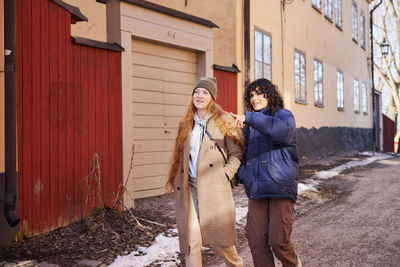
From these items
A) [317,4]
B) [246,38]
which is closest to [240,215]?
[246,38]

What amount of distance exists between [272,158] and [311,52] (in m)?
12.3

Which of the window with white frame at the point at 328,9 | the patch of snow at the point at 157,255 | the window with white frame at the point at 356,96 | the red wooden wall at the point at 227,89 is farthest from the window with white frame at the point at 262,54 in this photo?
the window with white frame at the point at 356,96

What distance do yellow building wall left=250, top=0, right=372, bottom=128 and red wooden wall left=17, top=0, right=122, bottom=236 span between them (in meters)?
5.51

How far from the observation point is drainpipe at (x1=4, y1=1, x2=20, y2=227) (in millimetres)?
4406

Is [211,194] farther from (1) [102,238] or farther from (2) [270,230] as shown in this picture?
(1) [102,238]

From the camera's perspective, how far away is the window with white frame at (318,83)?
1513 cm

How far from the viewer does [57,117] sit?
16.9 feet

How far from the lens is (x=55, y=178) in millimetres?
5082

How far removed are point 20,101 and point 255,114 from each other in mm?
2784

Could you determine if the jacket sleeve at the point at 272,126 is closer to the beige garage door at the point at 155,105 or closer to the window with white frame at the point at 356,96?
the beige garage door at the point at 155,105

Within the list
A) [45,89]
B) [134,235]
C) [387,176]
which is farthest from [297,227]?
[387,176]

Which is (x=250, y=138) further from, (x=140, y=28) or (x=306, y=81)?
(x=306, y=81)

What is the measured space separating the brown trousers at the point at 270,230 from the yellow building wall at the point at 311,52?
24.8 feet

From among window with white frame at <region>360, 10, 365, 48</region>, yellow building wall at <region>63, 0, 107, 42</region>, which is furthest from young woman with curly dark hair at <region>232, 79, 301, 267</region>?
window with white frame at <region>360, 10, 365, 48</region>
